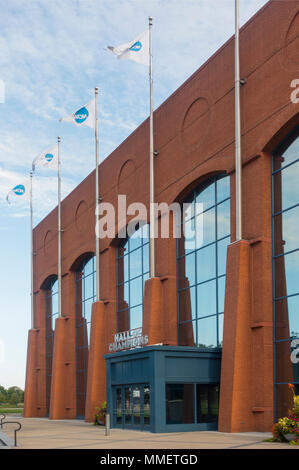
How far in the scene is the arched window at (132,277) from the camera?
3981cm

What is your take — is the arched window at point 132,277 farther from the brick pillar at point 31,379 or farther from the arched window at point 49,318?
the brick pillar at point 31,379

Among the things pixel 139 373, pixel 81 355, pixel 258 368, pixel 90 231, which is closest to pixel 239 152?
pixel 258 368

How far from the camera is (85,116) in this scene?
4156 centimetres

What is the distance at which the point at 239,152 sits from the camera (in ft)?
93.1

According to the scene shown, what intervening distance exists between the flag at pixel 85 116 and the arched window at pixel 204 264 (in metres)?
10.4

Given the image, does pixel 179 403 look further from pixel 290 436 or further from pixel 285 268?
pixel 290 436

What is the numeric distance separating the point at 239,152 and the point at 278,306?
6.80m

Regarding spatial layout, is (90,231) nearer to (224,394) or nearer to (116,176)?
(116,176)

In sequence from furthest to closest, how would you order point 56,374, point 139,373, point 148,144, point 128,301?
point 56,374 < point 128,301 < point 148,144 < point 139,373

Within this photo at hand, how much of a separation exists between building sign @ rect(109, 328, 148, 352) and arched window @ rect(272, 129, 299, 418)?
305 inches
